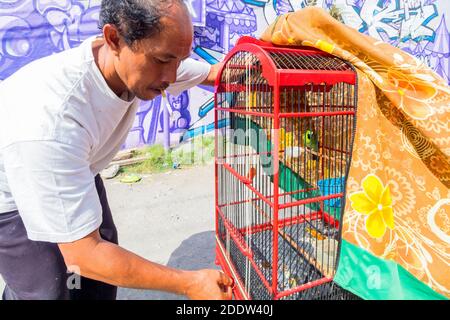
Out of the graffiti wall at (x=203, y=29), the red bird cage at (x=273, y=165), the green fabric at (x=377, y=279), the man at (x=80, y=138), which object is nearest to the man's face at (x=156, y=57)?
the man at (x=80, y=138)

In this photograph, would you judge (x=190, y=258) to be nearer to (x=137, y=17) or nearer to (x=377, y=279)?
(x=377, y=279)

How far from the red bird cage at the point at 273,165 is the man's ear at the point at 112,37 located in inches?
22.3

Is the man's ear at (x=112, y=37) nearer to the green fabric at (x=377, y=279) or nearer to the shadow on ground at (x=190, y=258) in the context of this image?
the green fabric at (x=377, y=279)

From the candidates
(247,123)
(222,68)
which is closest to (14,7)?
(222,68)

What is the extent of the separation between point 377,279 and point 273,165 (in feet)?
2.05

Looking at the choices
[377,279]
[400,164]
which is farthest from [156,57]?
[377,279]

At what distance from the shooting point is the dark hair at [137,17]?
999mm

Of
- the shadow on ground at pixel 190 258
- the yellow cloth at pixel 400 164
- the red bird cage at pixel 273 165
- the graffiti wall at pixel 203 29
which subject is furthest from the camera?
the graffiti wall at pixel 203 29

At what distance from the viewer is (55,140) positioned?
1.01 m

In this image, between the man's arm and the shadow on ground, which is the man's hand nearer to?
the man's arm

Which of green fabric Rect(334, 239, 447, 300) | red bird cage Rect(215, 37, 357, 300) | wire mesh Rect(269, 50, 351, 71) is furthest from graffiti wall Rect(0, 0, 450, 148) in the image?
green fabric Rect(334, 239, 447, 300)

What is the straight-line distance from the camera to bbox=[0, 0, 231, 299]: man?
3.29ft

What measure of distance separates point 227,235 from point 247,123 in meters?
0.66

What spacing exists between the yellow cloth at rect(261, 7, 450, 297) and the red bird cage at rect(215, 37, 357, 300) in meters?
0.16
